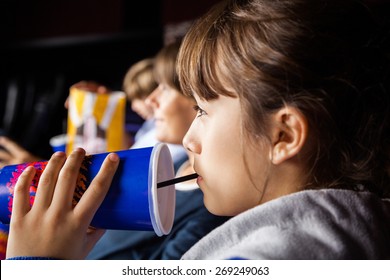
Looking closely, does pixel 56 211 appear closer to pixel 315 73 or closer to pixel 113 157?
pixel 113 157

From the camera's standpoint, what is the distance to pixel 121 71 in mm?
3854

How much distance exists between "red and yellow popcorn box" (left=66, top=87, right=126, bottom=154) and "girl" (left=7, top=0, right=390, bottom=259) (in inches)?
22.2

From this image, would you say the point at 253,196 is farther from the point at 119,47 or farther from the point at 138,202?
the point at 119,47

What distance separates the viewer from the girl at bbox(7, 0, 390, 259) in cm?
63

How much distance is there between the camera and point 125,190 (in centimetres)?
69

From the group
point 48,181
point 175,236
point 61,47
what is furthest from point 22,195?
point 61,47

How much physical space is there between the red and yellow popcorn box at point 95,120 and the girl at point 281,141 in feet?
1.85

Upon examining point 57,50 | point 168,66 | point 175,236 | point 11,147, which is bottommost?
point 57,50

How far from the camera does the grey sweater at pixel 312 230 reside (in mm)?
580

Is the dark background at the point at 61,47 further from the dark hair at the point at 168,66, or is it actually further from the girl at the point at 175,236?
the girl at the point at 175,236

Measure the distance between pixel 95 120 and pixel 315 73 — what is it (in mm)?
781

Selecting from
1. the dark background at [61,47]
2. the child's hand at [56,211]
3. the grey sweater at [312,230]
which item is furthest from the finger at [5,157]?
the dark background at [61,47]
